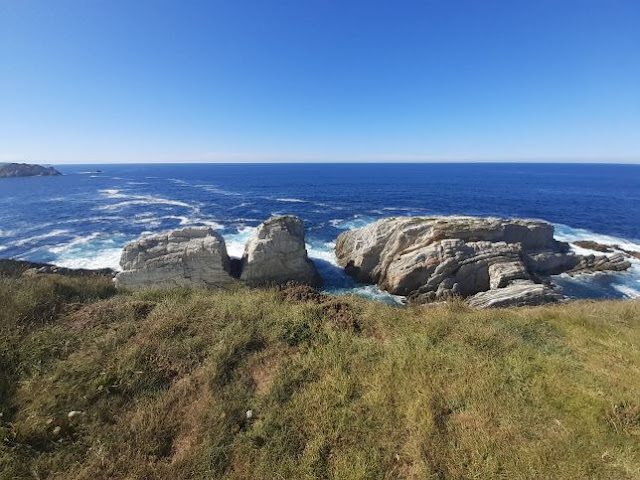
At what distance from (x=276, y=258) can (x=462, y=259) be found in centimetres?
1508

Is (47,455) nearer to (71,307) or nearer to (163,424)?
(163,424)

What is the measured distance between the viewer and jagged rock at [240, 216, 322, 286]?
24.8 meters

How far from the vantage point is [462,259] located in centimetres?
2477

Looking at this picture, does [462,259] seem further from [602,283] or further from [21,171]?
[21,171]

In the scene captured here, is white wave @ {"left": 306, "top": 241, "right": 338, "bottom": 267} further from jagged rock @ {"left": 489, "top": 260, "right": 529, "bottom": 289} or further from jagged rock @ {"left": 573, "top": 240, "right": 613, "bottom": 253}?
jagged rock @ {"left": 573, "top": 240, "right": 613, "bottom": 253}

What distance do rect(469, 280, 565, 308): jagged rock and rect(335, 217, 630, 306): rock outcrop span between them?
0.18 feet

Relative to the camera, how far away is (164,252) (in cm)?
2348

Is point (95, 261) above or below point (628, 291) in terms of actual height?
above

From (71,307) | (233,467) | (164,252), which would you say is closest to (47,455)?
(233,467)

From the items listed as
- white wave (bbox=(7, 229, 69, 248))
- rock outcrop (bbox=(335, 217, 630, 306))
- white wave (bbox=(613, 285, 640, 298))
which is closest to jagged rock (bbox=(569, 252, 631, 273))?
rock outcrop (bbox=(335, 217, 630, 306))

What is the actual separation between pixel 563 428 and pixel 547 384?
4.24ft

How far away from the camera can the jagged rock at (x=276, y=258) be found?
977 inches

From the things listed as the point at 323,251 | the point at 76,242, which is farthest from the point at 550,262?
the point at 76,242

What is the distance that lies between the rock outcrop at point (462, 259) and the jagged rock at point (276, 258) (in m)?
5.69
